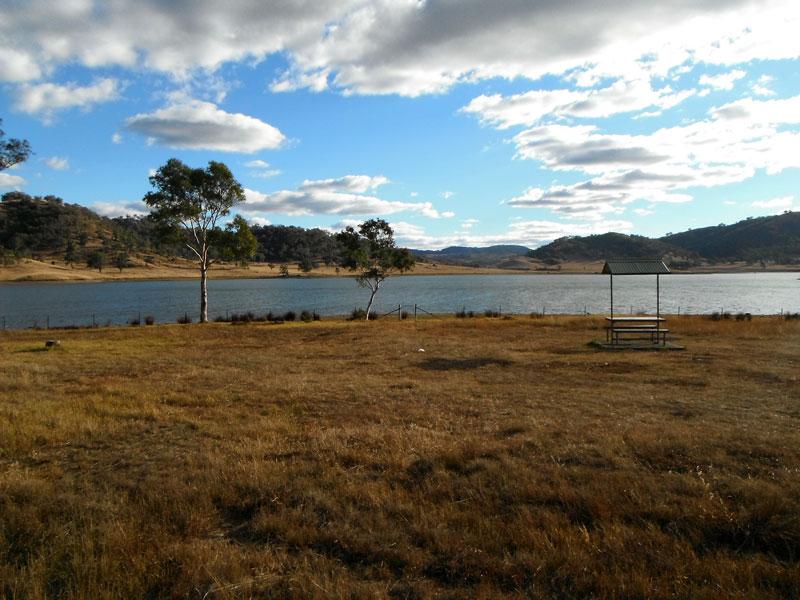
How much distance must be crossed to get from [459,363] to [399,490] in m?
12.7

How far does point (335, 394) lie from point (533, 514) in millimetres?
7399

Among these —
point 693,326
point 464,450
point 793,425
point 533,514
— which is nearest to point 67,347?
point 464,450

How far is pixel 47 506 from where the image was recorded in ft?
18.3

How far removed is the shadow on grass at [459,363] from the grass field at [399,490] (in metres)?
3.75

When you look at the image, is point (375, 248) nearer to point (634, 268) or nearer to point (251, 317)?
point (251, 317)

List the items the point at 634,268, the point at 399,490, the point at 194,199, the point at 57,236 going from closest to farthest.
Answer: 1. the point at 399,490
2. the point at 634,268
3. the point at 194,199
4. the point at 57,236

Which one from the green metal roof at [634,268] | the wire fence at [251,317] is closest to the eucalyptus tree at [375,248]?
the wire fence at [251,317]

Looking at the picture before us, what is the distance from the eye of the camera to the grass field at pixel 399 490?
4309 millimetres

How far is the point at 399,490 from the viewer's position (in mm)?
5973

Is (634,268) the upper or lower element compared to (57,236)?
lower

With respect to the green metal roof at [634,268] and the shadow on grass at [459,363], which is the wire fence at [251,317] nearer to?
the green metal roof at [634,268]

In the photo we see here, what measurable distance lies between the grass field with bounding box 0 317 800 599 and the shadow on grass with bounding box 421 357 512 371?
3.75m

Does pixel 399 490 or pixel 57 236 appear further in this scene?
pixel 57 236

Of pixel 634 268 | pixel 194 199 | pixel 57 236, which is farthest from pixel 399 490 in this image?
pixel 57 236
